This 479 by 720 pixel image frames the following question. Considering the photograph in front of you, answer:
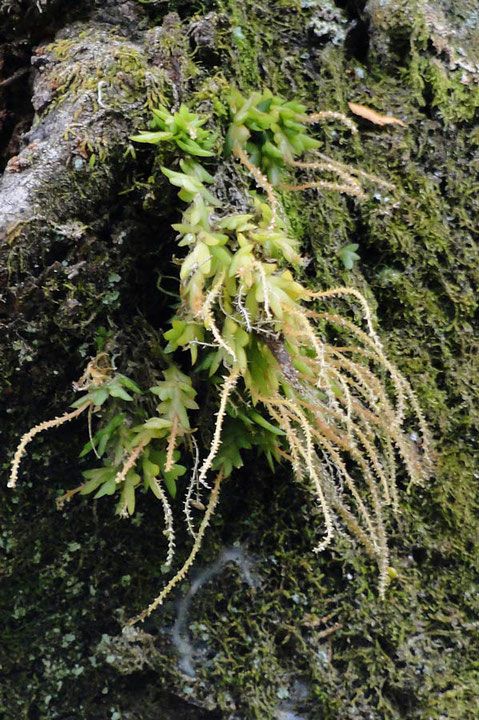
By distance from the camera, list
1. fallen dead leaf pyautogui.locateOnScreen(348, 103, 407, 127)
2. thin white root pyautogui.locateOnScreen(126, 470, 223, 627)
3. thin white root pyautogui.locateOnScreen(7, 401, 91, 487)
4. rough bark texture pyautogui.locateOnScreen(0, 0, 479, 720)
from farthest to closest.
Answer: fallen dead leaf pyautogui.locateOnScreen(348, 103, 407, 127)
rough bark texture pyautogui.locateOnScreen(0, 0, 479, 720)
thin white root pyautogui.locateOnScreen(126, 470, 223, 627)
thin white root pyautogui.locateOnScreen(7, 401, 91, 487)

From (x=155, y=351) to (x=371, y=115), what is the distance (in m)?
1.12

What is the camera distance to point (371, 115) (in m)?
2.08

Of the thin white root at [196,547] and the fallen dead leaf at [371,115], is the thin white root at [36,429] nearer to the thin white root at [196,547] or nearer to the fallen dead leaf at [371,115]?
the thin white root at [196,547]

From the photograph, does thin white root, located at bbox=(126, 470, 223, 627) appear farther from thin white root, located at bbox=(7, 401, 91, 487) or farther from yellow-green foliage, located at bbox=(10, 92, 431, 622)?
thin white root, located at bbox=(7, 401, 91, 487)

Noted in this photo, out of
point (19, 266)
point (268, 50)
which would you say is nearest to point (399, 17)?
point (268, 50)

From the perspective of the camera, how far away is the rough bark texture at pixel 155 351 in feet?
5.32

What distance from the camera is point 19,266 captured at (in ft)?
5.10

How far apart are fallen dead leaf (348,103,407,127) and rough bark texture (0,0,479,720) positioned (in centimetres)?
2

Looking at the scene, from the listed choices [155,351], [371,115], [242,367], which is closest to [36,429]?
[155,351]

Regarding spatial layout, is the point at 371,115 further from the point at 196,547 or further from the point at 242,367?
the point at 196,547

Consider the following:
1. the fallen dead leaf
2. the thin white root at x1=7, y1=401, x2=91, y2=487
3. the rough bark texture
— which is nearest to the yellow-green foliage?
the thin white root at x1=7, y1=401, x2=91, y2=487

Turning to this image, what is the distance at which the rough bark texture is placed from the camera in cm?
162

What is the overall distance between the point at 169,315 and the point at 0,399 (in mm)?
505

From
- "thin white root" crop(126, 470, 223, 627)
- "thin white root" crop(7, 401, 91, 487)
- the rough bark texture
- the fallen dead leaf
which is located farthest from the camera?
the fallen dead leaf
